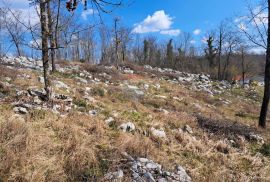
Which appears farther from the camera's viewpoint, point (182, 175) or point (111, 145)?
point (111, 145)

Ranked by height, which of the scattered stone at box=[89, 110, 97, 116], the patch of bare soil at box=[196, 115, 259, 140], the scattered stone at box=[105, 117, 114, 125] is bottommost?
the patch of bare soil at box=[196, 115, 259, 140]

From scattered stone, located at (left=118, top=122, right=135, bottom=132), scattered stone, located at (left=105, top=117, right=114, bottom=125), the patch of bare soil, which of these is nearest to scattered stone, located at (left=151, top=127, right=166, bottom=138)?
scattered stone, located at (left=118, top=122, right=135, bottom=132)

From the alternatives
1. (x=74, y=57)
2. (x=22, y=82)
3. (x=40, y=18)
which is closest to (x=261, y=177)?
(x=40, y=18)

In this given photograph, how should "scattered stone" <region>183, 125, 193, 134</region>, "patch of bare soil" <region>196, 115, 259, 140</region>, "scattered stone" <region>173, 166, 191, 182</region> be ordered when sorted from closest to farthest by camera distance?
"scattered stone" <region>173, 166, 191, 182</region>, "scattered stone" <region>183, 125, 193, 134</region>, "patch of bare soil" <region>196, 115, 259, 140</region>

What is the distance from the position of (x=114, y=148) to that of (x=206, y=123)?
471 cm

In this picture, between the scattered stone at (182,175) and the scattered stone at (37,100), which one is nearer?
the scattered stone at (182,175)

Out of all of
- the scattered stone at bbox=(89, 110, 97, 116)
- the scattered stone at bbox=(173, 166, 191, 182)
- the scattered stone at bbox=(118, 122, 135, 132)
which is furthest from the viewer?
the scattered stone at bbox=(89, 110, 97, 116)

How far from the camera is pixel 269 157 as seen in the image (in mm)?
7438

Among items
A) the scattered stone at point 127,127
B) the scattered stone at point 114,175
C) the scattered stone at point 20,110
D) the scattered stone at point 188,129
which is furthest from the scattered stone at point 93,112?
the scattered stone at point 114,175

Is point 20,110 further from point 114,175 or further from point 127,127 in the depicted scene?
point 114,175

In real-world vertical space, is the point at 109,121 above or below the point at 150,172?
above

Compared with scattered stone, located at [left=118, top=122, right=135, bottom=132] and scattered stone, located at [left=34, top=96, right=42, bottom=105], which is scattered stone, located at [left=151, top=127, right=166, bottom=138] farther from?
scattered stone, located at [left=34, top=96, right=42, bottom=105]

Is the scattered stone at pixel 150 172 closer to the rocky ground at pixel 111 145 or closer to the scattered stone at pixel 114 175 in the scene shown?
the rocky ground at pixel 111 145

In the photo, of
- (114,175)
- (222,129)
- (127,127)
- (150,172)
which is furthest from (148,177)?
(222,129)
